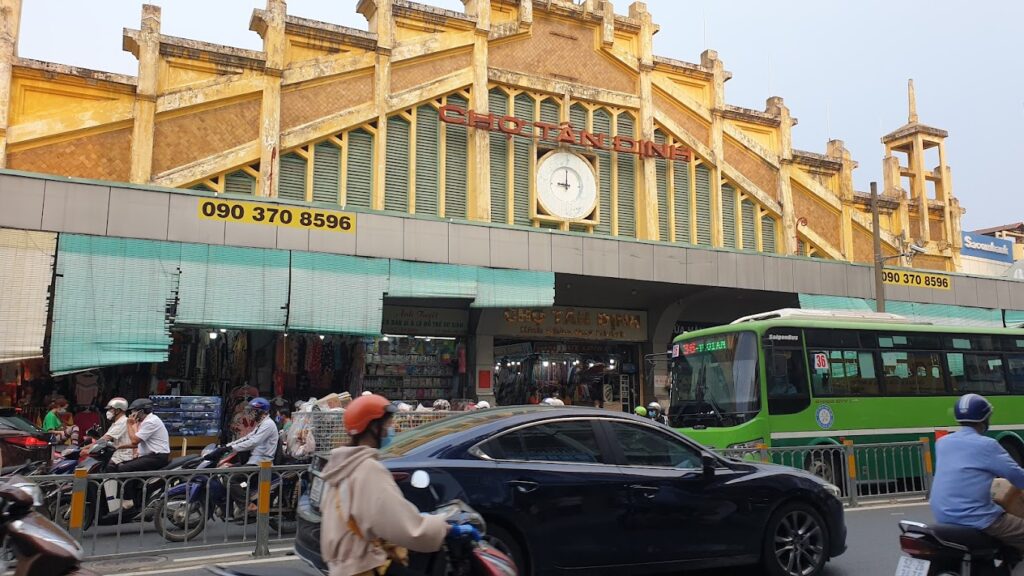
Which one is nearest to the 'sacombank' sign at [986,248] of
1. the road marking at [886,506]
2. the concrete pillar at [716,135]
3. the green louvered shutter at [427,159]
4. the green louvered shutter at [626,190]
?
the concrete pillar at [716,135]

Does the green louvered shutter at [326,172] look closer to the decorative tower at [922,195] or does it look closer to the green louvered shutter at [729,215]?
the green louvered shutter at [729,215]

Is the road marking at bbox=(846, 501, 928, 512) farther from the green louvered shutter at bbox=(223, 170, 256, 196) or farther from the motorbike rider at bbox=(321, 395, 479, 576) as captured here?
the green louvered shutter at bbox=(223, 170, 256, 196)

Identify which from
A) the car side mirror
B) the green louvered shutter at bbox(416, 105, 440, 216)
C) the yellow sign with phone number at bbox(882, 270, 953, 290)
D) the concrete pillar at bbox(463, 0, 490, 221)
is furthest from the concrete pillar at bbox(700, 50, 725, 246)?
the car side mirror

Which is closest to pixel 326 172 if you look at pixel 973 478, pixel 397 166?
pixel 397 166

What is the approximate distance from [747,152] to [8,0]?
835 inches

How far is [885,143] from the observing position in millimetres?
31781

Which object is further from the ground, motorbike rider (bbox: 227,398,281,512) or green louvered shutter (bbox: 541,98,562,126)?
green louvered shutter (bbox: 541,98,562,126)

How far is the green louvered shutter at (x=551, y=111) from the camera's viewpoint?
2275cm

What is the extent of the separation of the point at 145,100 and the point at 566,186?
1134 cm

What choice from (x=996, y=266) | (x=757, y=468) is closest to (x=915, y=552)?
(x=757, y=468)

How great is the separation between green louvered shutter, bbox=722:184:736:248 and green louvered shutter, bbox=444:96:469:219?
9.15 metres

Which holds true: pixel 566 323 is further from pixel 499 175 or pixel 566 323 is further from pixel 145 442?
pixel 145 442

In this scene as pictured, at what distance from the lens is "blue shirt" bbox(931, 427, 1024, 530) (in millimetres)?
4855

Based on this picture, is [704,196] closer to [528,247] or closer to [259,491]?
[528,247]
